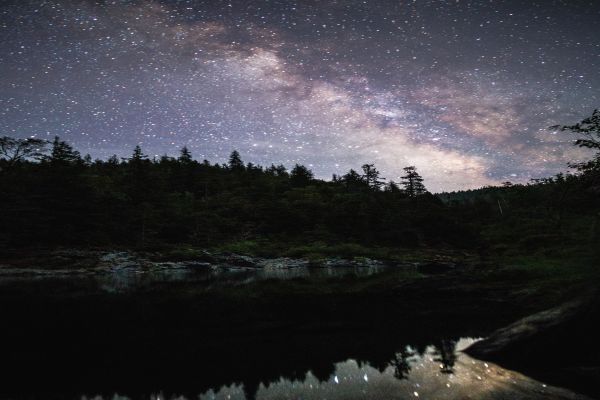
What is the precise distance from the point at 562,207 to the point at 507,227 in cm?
333

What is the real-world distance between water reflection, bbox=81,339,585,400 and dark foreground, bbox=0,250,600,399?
4 cm

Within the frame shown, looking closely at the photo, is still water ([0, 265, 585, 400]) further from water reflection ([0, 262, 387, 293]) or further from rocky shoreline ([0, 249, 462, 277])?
rocky shoreline ([0, 249, 462, 277])

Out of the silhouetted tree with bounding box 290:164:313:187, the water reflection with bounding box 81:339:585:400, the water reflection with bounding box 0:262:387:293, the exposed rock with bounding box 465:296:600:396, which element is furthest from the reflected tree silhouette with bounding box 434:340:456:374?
the silhouetted tree with bounding box 290:164:313:187

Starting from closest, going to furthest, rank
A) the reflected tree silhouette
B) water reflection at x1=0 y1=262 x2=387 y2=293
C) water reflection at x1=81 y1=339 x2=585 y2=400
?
water reflection at x1=81 y1=339 x2=585 y2=400, the reflected tree silhouette, water reflection at x1=0 y1=262 x2=387 y2=293

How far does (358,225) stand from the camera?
64.9 meters

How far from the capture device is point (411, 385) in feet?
19.8

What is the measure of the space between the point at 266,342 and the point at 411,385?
430 cm

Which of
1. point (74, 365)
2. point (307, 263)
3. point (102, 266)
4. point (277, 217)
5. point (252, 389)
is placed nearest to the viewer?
point (252, 389)

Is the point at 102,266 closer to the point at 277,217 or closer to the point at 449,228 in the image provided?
the point at 277,217

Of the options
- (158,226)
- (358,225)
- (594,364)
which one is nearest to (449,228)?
(358,225)

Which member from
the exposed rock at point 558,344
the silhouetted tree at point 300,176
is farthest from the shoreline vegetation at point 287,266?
the silhouetted tree at point 300,176

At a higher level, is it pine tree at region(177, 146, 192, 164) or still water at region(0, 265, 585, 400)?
pine tree at region(177, 146, 192, 164)

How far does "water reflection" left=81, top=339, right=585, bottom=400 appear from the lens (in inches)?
214

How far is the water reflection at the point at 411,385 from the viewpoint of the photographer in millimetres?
5441
